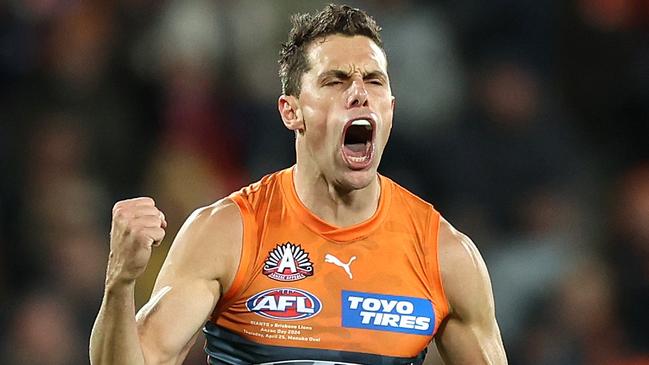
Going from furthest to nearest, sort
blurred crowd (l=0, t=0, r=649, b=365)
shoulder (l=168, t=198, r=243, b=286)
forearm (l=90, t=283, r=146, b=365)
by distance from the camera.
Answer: blurred crowd (l=0, t=0, r=649, b=365) → shoulder (l=168, t=198, r=243, b=286) → forearm (l=90, t=283, r=146, b=365)

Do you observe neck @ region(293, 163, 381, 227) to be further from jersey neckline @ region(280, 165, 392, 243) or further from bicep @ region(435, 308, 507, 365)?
bicep @ region(435, 308, 507, 365)

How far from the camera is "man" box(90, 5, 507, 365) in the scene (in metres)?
3.86

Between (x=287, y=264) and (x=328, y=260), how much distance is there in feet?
0.48

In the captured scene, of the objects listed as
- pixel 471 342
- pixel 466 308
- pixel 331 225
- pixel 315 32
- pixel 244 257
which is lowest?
pixel 471 342

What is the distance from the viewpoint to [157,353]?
12.1 ft

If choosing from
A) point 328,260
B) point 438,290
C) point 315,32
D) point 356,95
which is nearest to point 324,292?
point 328,260

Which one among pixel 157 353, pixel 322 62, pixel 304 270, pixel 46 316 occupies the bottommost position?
pixel 46 316

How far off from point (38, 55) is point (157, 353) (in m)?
4.30

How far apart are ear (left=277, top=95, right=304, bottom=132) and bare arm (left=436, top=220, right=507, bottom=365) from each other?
0.63 meters

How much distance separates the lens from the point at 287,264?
3.95 metres

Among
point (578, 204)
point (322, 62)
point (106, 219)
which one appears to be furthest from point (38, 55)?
point (322, 62)

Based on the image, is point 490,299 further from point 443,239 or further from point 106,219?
point 106,219

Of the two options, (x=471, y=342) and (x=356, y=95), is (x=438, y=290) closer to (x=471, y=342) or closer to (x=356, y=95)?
(x=471, y=342)

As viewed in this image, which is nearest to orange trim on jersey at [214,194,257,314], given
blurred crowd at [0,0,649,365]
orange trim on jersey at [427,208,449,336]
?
orange trim on jersey at [427,208,449,336]
